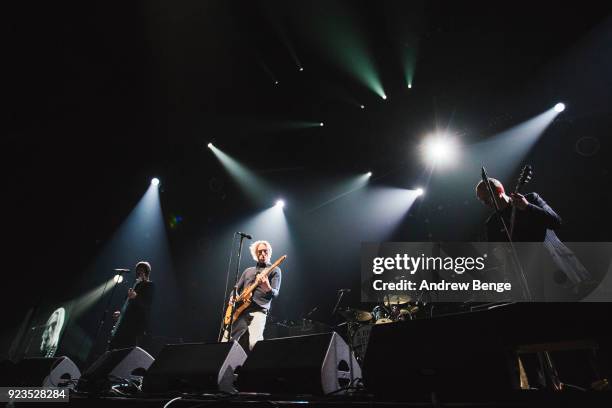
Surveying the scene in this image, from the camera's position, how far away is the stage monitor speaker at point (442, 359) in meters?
1.23

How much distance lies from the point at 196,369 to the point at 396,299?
4.36 meters

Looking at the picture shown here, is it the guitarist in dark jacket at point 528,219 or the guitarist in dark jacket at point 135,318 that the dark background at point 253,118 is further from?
the guitarist in dark jacket at point 135,318

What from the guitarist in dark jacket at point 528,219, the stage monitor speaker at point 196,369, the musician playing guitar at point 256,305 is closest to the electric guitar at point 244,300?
the musician playing guitar at point 256,305

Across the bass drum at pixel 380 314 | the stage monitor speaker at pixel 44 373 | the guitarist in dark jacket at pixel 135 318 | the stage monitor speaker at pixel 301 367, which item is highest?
the bass drum at pixel 380 314

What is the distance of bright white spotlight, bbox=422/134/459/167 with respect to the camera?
7.47 meters

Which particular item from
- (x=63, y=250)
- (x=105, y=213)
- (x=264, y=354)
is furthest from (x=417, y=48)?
(x=63, y=250)

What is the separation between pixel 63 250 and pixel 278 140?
5.13 metres

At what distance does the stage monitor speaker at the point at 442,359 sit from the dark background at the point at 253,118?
Result: 528 centimetres

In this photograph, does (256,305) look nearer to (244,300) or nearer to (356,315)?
(244,300)

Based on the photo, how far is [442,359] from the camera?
1.32 metres

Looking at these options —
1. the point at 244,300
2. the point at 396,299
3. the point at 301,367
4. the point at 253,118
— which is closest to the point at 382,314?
the point at 396,299

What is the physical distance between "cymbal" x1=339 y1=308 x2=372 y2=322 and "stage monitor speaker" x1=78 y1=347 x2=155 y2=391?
11.4 feet

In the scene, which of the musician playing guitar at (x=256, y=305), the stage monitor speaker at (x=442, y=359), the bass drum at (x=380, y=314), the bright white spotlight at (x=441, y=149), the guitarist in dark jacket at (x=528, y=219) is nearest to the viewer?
the stage monitor speaker at (x=442, y=359)

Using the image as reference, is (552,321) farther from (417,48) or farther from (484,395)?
(417,48)
